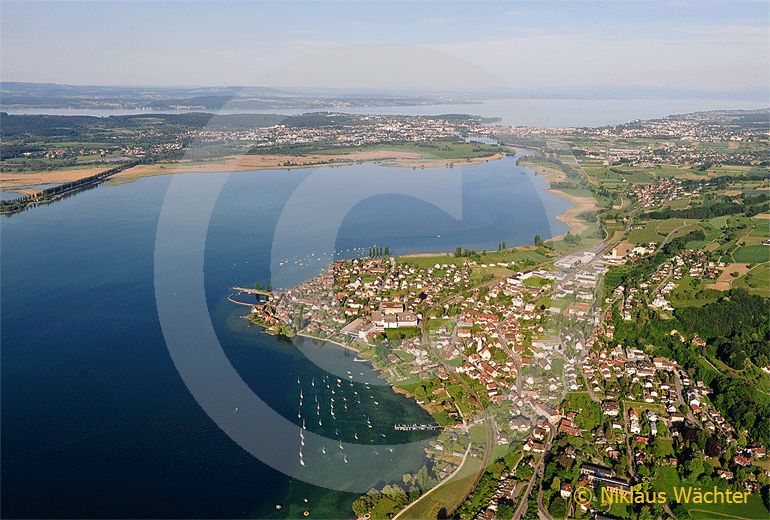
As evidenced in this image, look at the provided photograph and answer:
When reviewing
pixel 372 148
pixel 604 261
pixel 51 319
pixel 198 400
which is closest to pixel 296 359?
pixel 198 400

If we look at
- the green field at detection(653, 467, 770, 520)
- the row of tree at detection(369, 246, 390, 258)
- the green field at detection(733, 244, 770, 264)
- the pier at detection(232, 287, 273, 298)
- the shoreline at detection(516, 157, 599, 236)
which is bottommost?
the green field at detection(653, 467, 770, 520)

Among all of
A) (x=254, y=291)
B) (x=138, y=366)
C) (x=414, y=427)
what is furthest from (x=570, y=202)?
(x=138, y=366)

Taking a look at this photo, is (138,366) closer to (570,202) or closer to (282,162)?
(570,202)

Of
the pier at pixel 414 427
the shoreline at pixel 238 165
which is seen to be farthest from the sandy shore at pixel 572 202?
the pier at pixel 414 427

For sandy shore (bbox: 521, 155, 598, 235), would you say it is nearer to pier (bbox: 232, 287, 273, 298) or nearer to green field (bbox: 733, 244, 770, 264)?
green field (bbox: 733, 244, 770, 264)

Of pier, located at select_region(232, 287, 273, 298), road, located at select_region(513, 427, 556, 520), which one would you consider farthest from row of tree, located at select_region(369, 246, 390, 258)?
road, located at select_region(513, 427, 556, 520)

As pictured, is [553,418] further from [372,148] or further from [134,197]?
[372,148]
